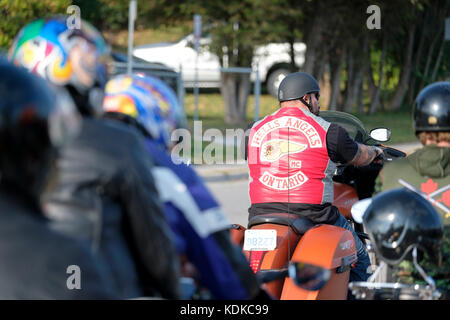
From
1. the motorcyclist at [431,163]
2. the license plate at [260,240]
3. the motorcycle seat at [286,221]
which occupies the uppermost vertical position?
the motorcyclist at [431,163]

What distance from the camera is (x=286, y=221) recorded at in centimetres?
472

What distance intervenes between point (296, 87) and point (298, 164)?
2.00ft

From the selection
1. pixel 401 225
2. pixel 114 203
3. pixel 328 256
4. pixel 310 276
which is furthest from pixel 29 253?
pixel 328 256

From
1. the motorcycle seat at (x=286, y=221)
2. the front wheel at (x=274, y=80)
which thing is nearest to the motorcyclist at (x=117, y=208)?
the motorcycle seat at (x=286, y=221)

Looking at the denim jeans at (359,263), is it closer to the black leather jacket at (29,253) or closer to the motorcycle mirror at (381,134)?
the motorcycle mirror at (381,134)

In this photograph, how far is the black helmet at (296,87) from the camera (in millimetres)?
5344

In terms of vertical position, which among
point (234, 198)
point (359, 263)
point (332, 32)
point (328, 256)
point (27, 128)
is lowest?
point (234, 198)

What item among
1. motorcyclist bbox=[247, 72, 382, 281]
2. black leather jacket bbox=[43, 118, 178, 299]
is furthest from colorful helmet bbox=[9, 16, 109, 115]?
motorcyclist bbox=[247, 72, 382, 281]

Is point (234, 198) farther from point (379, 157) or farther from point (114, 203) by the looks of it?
point (114, 203)

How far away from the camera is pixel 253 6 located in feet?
67.7

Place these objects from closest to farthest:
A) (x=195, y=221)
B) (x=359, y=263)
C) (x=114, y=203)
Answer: (x=114, y=203), (x=195, y=221), (x=359, y=263)

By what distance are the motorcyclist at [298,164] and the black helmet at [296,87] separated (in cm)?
15
